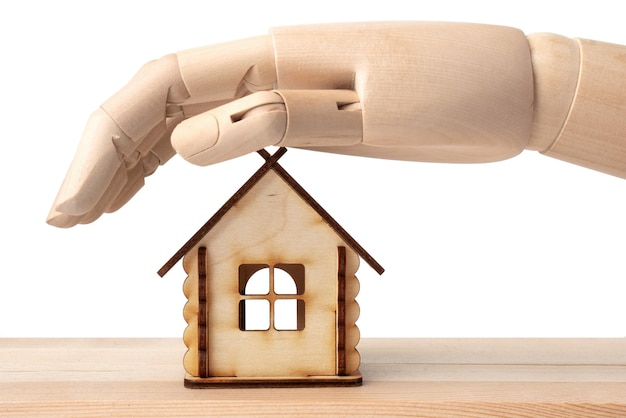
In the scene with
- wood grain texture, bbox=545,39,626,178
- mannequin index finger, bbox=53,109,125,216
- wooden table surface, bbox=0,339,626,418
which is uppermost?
wood grain texture, bbox=545,39,626,178

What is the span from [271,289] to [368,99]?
1.09 ft

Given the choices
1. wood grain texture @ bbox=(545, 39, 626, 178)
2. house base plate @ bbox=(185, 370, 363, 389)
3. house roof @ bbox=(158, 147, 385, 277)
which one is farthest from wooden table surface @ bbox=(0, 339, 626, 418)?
wood grain texture @ bbox=(545, 39, 626, 178)

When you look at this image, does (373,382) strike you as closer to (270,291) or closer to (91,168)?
(270,291)

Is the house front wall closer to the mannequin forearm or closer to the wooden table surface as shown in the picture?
the wooden table surface

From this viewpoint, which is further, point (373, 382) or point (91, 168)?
point (373, 382)

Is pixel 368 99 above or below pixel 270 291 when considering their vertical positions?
above

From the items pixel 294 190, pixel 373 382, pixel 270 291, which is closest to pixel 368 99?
pixel 294 190

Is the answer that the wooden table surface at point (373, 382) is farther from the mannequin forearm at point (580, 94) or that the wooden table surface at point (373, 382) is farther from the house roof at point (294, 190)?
the mannequin forearm at point (580, 94)

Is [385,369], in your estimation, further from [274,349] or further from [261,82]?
[261,82]

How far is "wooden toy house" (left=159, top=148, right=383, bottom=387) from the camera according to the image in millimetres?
2008

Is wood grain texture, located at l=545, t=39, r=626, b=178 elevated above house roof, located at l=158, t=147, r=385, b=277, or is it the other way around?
wood grain texture, located at l=545, t=39, r=626, b=178

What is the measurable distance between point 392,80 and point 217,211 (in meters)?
0.33

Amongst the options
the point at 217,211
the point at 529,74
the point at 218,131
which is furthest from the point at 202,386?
the point at 529,74

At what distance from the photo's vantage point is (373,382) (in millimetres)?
2041
